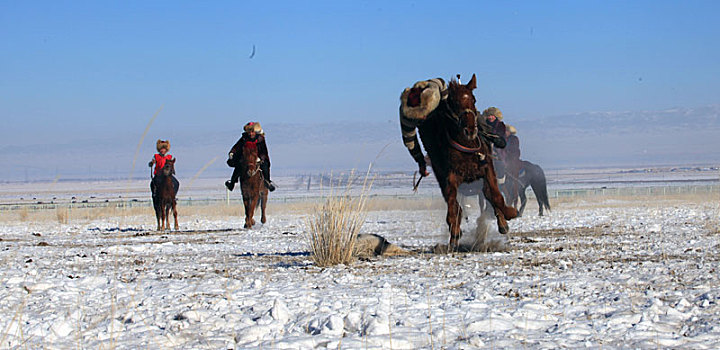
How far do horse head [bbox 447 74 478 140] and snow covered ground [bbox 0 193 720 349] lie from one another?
1473 mm

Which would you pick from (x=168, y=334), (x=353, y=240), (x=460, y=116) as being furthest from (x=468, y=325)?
(x=460, y=116)

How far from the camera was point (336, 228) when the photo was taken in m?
9.74

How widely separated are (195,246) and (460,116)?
5.56m

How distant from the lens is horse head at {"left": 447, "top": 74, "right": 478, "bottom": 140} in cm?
1032

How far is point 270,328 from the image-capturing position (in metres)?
A: 5.77

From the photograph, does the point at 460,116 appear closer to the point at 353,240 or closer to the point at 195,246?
the point at 353,240

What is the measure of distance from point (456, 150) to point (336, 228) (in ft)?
6.40

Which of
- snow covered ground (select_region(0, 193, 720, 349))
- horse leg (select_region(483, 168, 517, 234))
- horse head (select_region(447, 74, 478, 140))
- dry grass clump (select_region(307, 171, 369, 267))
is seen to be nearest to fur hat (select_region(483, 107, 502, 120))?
snow covered ground (select_region(0, 193, 720, 349))

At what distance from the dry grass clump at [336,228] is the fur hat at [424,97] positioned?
1322 mm

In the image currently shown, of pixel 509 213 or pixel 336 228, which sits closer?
pixel 336 228

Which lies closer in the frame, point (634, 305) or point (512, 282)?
point (634, 305)

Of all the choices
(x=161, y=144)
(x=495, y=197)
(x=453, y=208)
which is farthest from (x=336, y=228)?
(x=161, y=144)

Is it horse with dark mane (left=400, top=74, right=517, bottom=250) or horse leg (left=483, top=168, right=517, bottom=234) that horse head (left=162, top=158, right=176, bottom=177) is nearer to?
horse with dark mane (left=400, top=74, right=517, bottom=250)

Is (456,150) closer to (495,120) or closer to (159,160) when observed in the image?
(495,120)
